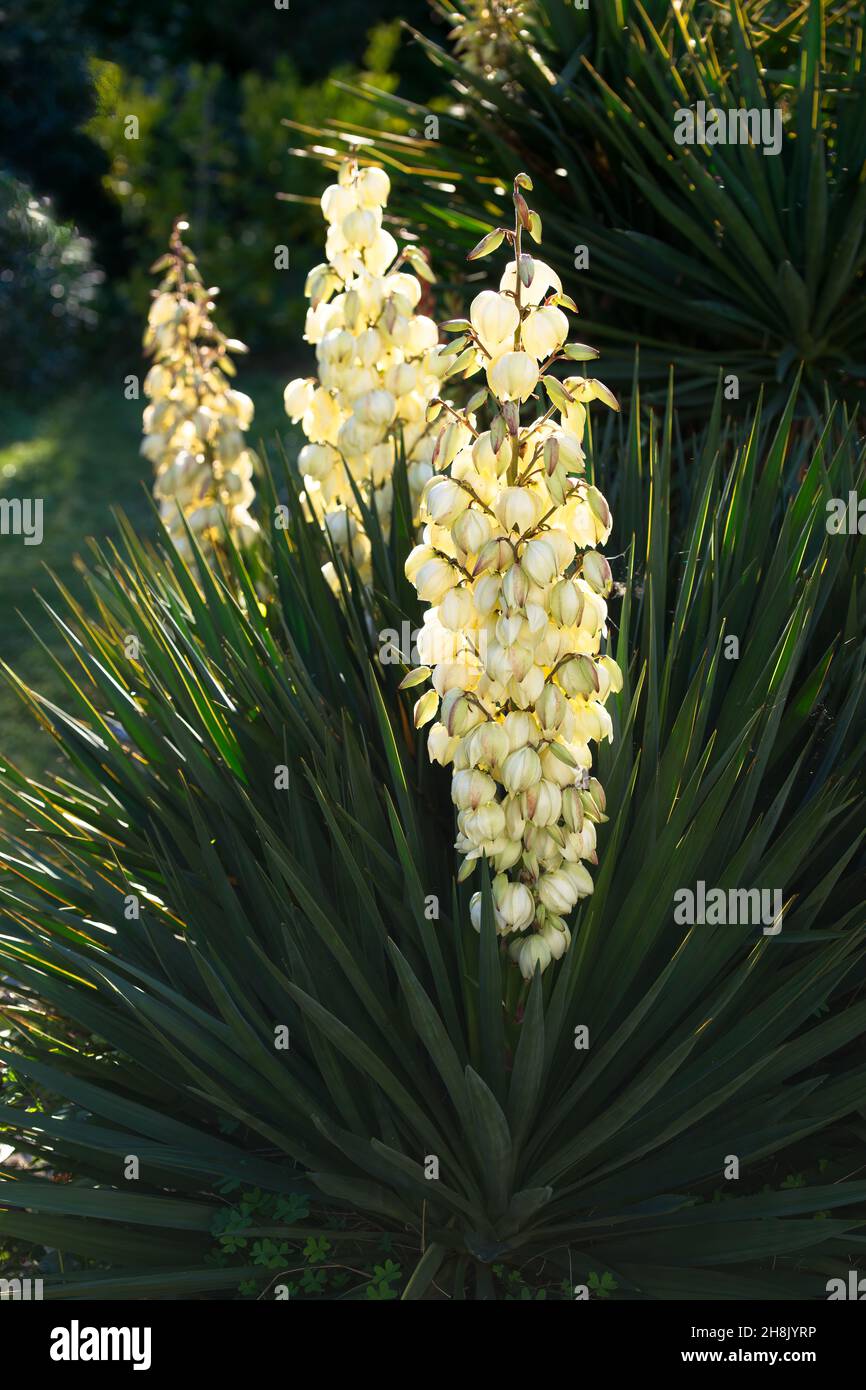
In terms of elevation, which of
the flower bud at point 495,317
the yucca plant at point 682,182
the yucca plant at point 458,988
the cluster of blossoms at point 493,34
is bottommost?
the yucca plant at point 458,988

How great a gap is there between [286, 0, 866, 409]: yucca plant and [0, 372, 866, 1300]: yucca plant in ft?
4.47

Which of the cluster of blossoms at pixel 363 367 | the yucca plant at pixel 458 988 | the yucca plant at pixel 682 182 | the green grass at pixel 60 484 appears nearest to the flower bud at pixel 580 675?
the yucca plant at pixel 458 988

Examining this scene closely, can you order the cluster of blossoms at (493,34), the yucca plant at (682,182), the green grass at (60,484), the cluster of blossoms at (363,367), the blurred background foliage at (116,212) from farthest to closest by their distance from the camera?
the blurred background foliage at (116,212)
the green grass at (60,484)
the cluster of blossoms at (493,34)
the yucca plant at (682,182)
the cluster of blossoms at (363,367)

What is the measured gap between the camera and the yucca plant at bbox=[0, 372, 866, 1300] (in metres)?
1.92

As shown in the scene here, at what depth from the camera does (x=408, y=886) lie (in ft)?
6.30

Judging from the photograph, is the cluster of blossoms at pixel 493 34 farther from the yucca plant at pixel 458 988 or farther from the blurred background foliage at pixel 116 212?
the blurred background foliage at pixel 116 212

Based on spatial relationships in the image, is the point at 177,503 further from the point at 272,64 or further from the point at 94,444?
the point at 272,64

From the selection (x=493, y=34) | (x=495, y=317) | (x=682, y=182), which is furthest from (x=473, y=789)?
(x=493, y=34)

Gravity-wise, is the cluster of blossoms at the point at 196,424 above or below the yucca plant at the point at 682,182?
below

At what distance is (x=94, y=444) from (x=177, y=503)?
5603 mm

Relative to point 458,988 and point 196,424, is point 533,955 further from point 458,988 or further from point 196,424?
point 196,424

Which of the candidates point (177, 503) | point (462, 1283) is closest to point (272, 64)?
point (177, 503)

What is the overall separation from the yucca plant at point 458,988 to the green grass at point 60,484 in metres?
2.53

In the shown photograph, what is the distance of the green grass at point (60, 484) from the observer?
5.52m
